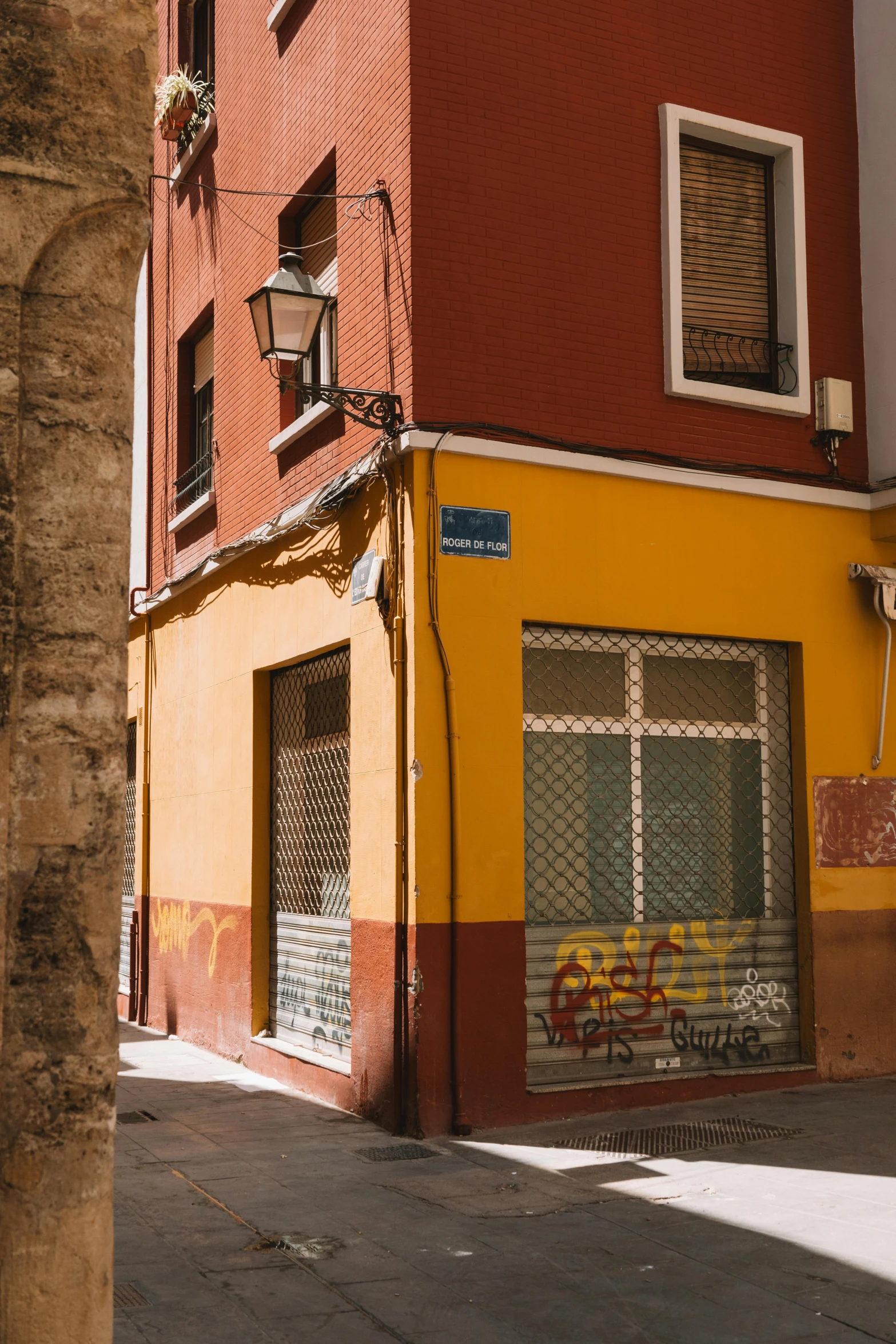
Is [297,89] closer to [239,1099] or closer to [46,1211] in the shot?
[239,1099]

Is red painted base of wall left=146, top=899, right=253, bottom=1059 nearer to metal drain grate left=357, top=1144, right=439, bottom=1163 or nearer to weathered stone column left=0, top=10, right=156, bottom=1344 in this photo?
metal drain grate left=357, top=1144, right=439, bottom=1163

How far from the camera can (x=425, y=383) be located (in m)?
7.86

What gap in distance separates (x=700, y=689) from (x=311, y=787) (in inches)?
112

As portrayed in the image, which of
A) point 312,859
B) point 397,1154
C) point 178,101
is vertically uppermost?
point 178,101

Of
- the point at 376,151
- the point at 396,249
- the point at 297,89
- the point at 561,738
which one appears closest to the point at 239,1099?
the point at 561,738

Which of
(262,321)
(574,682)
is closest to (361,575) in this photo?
(574,682)

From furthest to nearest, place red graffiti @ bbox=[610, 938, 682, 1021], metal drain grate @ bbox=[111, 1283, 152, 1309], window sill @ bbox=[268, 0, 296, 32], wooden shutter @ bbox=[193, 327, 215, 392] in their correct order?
wooden shutter @ bbox=[193, 327, 215, 392] → window sill @ bbox=[268, 0, 296, 32] → red graffiti @ bbox=[610, 938, 682, 1021] → metal drain grate @ bbox=[111, 1283, 152, 1309]

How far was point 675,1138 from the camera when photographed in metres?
7.35

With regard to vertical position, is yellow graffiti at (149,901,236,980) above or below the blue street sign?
below

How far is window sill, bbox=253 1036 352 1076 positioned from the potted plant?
27.7 ft

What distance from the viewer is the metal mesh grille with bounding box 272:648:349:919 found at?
9.10 meters

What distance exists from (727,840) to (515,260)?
3983 millimetres

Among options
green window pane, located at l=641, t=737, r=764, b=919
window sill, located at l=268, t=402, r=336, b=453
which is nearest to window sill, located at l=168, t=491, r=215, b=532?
window sill, located at l=268, t=402, r=336, b=453

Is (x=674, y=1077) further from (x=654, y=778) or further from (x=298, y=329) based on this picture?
(x=298, y=329)
